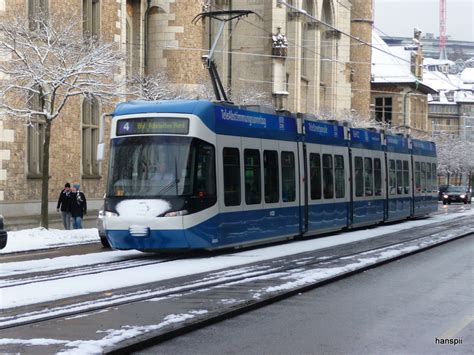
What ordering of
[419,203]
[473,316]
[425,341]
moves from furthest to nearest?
[419,203], [473,316], [425,341]

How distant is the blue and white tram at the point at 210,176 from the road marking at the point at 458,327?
8292 mm

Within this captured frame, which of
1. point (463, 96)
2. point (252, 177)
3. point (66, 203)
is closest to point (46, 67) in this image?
point (66, 203)

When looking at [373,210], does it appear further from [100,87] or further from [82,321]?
[82,321]

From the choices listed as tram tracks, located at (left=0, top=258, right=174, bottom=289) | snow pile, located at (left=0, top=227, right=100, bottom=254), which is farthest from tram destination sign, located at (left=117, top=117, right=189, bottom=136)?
snow pile, located at (left=0, top=227, right=100, bottom=254)

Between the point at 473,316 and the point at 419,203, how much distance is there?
26819 millimetres

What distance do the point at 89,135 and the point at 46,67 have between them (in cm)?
824

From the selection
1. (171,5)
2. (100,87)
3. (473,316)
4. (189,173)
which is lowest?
(473,316)

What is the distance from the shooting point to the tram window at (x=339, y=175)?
26.9m

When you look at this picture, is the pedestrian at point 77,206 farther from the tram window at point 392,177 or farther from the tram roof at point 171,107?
the tram window at point 392,177

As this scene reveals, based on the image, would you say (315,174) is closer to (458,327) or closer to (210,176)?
(210,176)

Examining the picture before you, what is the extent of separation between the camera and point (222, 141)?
19.5 m

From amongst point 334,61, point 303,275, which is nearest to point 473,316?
point 303,275

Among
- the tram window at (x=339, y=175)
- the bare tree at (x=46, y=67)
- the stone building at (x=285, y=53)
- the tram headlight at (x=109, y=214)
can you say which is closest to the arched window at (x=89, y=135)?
the bare tree at (x=46, y=67)

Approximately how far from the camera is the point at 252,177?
814 inches
